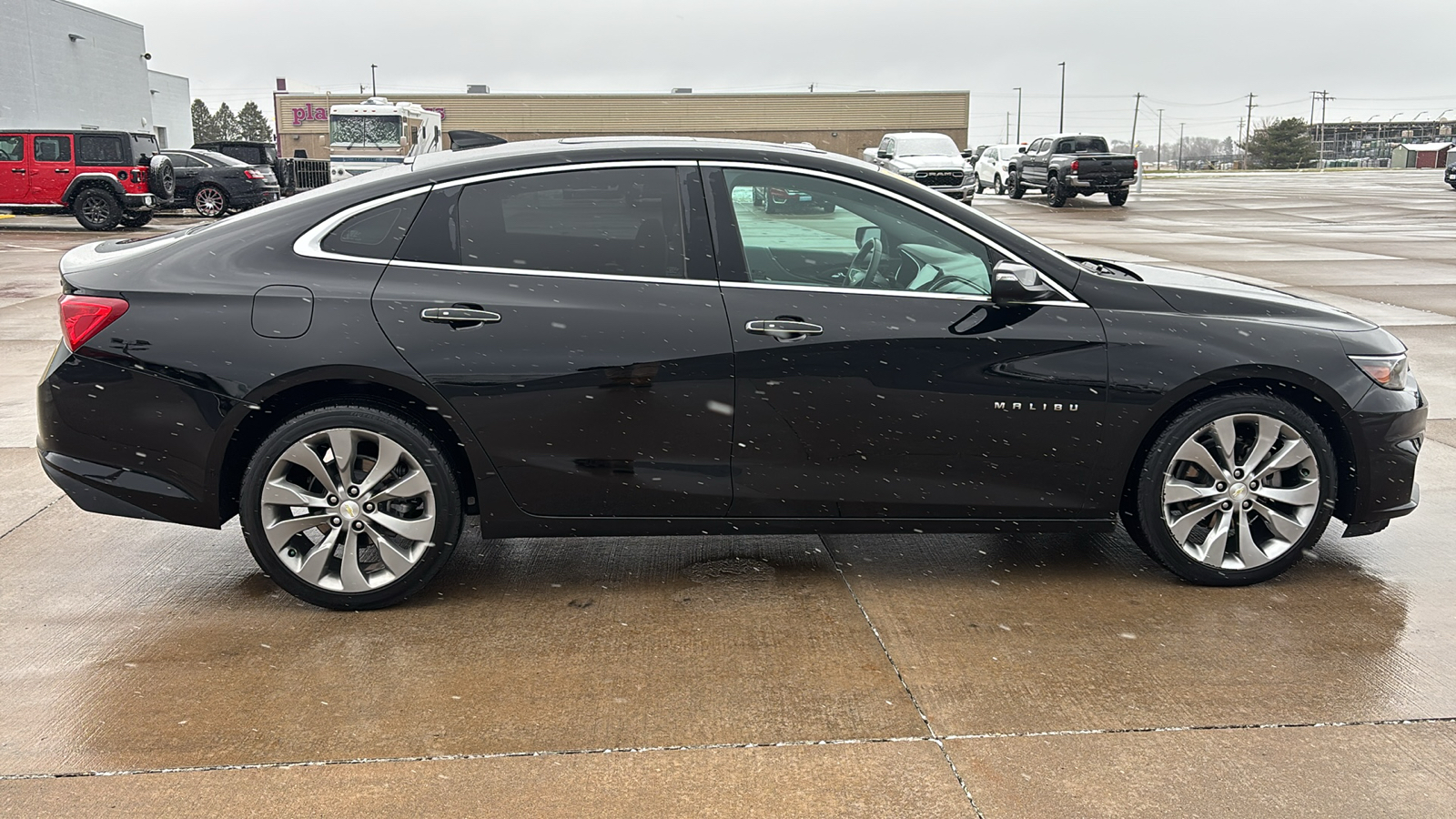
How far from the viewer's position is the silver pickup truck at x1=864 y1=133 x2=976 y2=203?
104 feet

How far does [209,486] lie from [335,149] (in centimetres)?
2832

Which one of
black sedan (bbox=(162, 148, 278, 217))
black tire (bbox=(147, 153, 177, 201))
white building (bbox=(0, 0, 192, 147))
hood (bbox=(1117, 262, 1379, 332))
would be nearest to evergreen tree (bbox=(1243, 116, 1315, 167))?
white building (bbox=(0, 0, 192, 147))

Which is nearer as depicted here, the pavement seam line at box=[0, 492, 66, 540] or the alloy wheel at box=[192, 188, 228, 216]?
the pavement seam line at box=[0, 492, 66, 540]

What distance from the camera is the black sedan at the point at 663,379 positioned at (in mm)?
3990

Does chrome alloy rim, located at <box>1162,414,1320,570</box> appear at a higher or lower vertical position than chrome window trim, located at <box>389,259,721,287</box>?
lower

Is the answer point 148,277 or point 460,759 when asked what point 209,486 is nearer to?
point 148,277

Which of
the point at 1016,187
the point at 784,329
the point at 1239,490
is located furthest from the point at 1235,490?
the point at 1016,187

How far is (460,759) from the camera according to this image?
313 cm

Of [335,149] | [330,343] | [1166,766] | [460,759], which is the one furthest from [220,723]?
[335,149]

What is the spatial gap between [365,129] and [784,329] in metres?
29.1

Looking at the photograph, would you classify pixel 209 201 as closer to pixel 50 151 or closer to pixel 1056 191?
pixel 50 151

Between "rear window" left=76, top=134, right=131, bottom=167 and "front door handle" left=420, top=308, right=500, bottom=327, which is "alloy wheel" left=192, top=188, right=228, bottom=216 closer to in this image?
"rear window" left=76, top=134, right=131, bottom=167

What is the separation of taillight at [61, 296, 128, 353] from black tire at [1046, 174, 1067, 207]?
32391 mm

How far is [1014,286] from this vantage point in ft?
13.4
